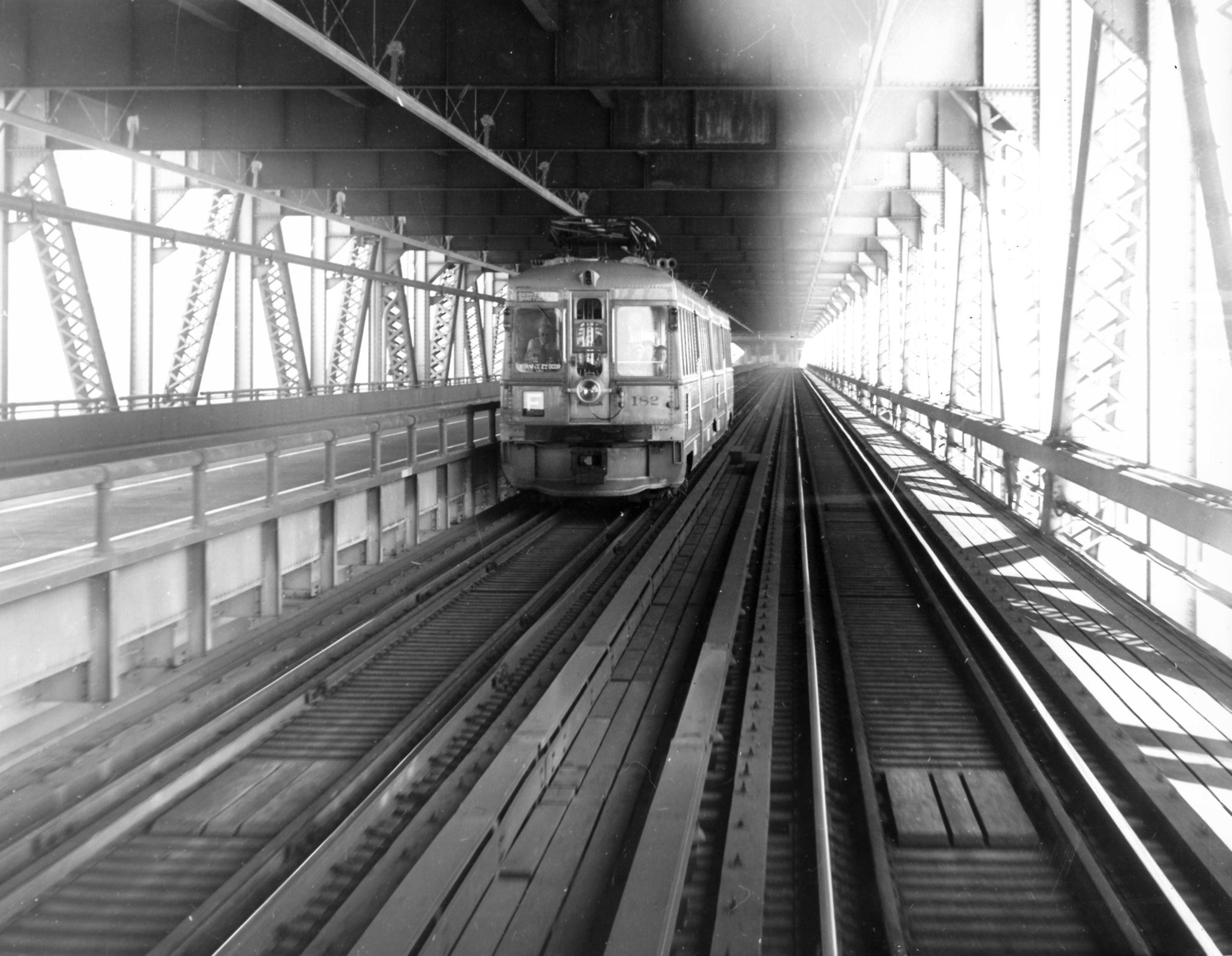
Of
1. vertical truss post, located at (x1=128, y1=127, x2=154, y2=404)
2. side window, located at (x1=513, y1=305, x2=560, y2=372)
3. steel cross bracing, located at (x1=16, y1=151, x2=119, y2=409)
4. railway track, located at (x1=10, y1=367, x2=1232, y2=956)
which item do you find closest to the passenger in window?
side window, located at (x1=513, y1=305, x2=560, y2=372)

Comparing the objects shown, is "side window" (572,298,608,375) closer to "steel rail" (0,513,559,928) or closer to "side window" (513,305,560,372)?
"side window" (513,305,560,372)

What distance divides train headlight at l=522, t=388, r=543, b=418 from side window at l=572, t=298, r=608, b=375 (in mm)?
628

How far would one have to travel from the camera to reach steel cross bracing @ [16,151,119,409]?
20.2 m

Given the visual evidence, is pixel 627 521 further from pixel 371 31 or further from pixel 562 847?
pixel 562 847

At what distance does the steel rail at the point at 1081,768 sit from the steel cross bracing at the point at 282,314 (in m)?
20.6

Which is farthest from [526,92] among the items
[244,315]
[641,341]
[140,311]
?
[244,315]

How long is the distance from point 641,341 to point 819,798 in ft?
35.1

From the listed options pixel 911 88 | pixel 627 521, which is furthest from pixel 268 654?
pixel 911 88

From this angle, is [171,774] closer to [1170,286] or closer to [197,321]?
[1170,286]

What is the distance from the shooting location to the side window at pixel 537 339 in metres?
15.9

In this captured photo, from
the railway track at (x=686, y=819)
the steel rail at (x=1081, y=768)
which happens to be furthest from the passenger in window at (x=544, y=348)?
the railway track at (x=686, y=819)

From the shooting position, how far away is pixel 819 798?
5.76 m

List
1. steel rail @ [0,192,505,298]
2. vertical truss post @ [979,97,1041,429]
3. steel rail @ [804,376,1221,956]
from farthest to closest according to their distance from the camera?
vertical truss post @ [979,97,1041,429] < steel rail @ [0,192,505,298] < steel rail @ [804,376,1221,956]

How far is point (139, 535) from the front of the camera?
8336mm
